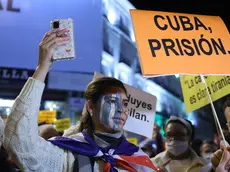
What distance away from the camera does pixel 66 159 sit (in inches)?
76.0

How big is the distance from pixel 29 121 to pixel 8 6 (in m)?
14.9

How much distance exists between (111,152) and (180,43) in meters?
1.26

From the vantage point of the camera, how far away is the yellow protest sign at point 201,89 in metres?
3.70

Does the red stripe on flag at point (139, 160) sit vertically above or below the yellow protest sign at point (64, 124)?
above

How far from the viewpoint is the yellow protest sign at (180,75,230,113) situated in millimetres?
3701

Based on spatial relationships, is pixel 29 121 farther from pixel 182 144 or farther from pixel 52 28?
pixel 182 144

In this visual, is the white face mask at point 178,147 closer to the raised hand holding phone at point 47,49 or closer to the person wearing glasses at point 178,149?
the person wearing glasses at point 178,149

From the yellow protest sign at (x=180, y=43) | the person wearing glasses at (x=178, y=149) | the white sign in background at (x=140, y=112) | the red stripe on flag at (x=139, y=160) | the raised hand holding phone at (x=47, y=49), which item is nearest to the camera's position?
the raised hand holding phone at (x=47, y=49)

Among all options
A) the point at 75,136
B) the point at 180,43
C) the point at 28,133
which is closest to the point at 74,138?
the point at 75,136

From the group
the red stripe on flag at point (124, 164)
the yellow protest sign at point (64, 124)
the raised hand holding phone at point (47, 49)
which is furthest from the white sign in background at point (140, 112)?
the yellow protest sign at point (64, 124)

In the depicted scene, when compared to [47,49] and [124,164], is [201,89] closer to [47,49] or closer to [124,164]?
[124,164]

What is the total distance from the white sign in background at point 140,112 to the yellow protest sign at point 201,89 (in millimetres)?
354

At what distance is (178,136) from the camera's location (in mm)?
3779

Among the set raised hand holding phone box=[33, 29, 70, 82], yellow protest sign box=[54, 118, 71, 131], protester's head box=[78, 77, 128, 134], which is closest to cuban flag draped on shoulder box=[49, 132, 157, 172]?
protester's head box=[78, 77, 128, 134]
